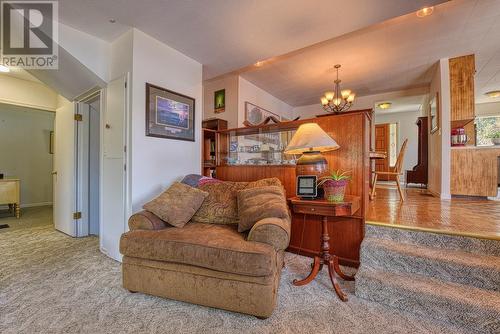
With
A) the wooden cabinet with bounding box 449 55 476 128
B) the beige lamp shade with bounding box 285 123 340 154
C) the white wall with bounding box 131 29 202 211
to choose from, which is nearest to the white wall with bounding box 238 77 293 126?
the white wall with bounding box 131 29 202 211

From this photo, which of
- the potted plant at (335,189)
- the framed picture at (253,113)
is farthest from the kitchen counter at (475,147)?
the framed picture at (253,113)

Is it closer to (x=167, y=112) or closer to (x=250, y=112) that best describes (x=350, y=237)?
(x=167, y=112)

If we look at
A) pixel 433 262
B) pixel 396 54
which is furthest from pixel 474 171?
pixel 433 262

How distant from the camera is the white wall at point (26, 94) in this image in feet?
12.2

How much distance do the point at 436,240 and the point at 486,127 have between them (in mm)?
7871

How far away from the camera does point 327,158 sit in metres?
2.54

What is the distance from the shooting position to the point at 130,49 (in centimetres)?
257

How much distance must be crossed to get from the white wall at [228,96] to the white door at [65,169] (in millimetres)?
2450

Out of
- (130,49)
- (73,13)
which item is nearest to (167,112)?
(130,49)

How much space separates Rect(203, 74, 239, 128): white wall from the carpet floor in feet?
10.7

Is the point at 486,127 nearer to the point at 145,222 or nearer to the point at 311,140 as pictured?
the point at 311,140

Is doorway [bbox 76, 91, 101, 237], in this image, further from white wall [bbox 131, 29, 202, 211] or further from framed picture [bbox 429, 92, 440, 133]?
framed picture [bbox 429, 92, 440, 133]

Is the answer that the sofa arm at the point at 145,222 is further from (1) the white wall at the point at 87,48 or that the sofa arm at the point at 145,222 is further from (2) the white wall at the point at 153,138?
(1) the white wall at the point at 87,48

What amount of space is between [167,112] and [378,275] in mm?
2829
